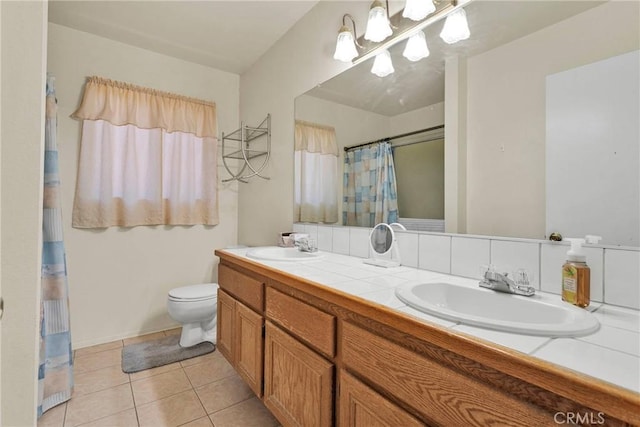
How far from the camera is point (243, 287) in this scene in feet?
5.06

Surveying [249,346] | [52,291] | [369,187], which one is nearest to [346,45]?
[369,187]

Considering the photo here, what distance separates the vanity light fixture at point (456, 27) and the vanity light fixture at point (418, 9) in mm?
93

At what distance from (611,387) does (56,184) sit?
7.68ft

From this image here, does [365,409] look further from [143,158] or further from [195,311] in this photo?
[143,158]

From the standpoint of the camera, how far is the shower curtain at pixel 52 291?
65.5 inches

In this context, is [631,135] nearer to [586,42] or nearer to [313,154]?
[586,42]

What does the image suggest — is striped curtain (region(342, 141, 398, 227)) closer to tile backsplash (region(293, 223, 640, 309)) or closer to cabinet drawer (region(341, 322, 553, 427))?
tile backsplash (region(293, 223, 640, 309))

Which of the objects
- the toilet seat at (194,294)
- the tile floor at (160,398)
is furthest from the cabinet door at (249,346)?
the toilet seat at (194,294)

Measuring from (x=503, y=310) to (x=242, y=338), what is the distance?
3.92 ft

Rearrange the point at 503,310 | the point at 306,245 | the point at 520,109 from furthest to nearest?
the point at 306,245 < the point at 520,109 < the point at 503,310

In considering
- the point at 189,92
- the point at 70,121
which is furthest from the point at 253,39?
the point at 70,121

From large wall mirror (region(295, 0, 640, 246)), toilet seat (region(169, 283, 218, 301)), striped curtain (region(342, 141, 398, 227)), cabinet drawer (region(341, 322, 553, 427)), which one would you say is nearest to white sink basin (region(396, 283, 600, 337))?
cabinet drawer (region(341, 322, 553, 427))

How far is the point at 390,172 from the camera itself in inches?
61.6
